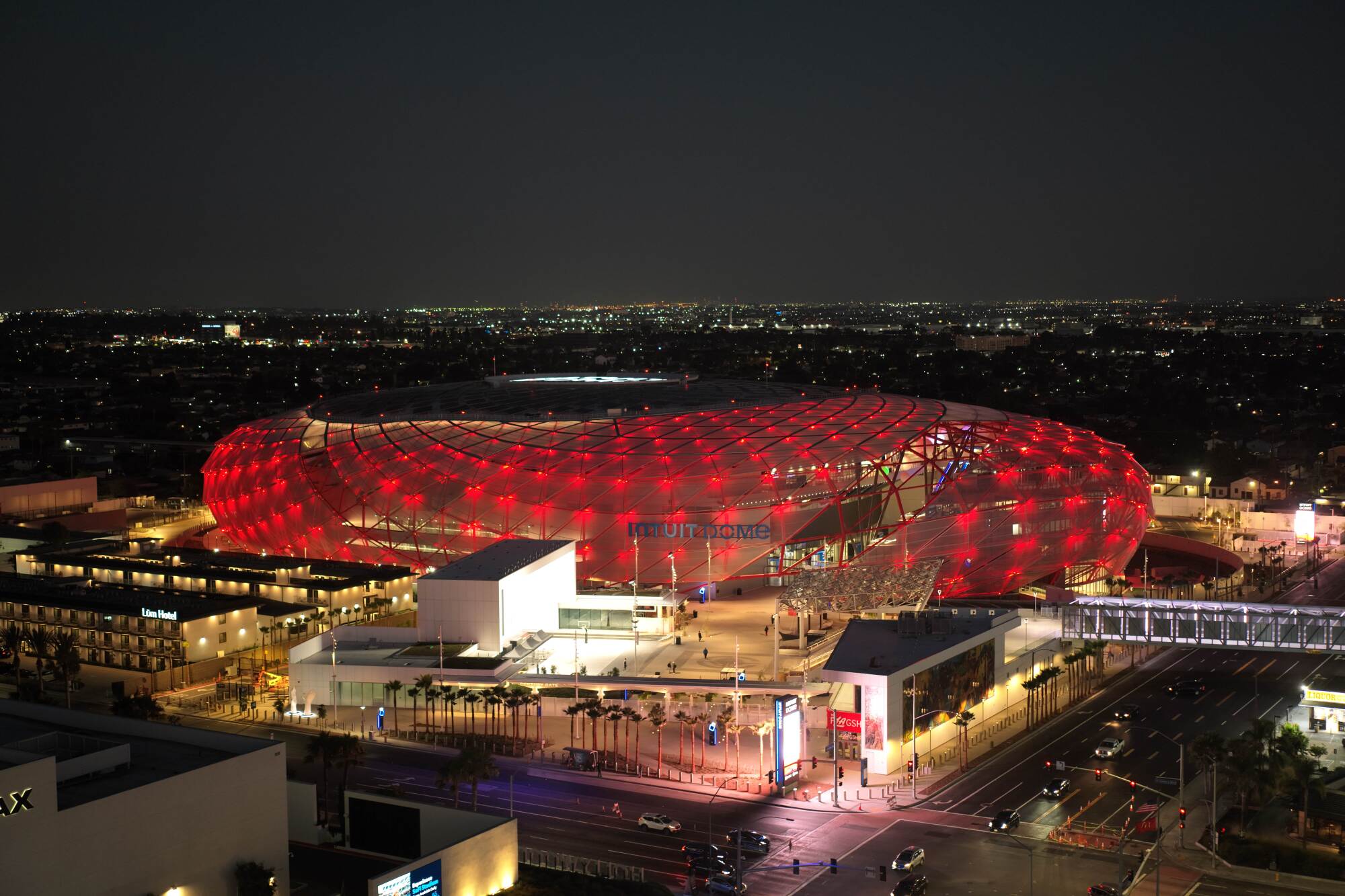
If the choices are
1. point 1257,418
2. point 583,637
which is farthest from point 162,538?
point 1257,418

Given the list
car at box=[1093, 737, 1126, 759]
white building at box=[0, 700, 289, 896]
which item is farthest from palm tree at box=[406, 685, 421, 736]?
car at box=[1093, 737, 1126, 759]

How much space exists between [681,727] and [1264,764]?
19242 millimetres

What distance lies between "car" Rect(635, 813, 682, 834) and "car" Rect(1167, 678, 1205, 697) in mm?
24839

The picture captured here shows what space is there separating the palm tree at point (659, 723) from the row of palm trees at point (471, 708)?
13.3 ft

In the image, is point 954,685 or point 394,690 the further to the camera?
point 394,690

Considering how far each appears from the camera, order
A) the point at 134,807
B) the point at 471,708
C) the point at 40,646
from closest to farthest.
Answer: the point at 134,807, the point at 471,708, the point at 40,646

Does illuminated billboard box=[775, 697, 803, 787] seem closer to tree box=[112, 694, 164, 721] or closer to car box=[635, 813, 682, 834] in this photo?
car box=[635, 813, 682, 834]

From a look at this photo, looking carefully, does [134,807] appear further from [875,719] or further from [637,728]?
[875,719]

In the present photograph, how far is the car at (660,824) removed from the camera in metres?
43.4

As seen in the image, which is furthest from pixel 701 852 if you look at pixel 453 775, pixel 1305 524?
pixel 1305 524

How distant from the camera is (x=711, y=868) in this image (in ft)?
130

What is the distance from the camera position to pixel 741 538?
68812 millimetres

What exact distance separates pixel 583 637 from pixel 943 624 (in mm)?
15585

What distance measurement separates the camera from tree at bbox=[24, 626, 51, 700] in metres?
58.2
